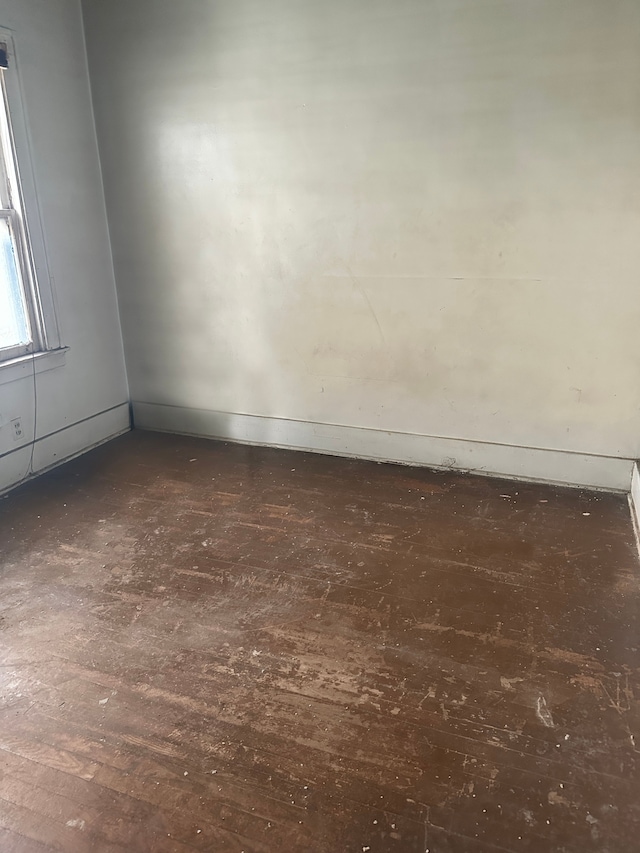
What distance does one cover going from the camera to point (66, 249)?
3.71 m

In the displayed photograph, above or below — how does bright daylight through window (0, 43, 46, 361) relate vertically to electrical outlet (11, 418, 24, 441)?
above

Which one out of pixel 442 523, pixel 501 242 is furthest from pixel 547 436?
pixel 501 242

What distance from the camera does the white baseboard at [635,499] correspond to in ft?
9.49

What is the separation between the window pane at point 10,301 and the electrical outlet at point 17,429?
42cm

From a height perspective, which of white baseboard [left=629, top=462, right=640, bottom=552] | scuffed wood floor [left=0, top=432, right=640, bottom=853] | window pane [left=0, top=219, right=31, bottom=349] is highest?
window pane [left=0, top=219, right=31, bottom=349]

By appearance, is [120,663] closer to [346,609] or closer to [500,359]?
[346,609]

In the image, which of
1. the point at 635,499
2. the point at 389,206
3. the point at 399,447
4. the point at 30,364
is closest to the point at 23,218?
the point at 30,364

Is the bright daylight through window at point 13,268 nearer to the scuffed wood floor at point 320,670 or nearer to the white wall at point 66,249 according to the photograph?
the white wall at point 66,249

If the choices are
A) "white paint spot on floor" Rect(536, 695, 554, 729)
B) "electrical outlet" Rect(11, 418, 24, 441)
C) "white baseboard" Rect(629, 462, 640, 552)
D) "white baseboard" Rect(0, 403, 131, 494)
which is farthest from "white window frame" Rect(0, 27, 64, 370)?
"white baseboard" Rect(629, 462, 640, 552)

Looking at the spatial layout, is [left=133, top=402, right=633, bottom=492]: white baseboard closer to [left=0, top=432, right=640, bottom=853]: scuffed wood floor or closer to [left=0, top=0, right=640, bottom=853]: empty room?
[left=0, top=0, right=640, bottom=853]: empty room

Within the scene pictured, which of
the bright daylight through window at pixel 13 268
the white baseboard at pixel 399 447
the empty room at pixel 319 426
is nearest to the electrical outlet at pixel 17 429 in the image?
the empty room at pixel 319 426

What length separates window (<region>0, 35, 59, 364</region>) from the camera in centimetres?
324

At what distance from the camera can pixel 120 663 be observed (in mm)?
2150

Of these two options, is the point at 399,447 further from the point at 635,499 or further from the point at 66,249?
the point at 66,249
